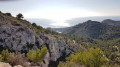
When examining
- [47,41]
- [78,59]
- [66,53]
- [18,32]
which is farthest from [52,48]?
[78,59]

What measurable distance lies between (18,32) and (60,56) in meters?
38.4

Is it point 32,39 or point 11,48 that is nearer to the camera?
point 11,48

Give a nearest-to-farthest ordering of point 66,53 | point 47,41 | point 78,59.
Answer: point 78,59 < point 47,41 < point 66,53

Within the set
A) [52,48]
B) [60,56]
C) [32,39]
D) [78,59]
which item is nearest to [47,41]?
[52,48]

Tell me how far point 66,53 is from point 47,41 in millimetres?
23489

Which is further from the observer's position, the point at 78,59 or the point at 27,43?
the point at 27,43

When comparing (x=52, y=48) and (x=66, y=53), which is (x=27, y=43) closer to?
(x=52, y=48)

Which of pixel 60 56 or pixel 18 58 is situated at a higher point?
pixel 18 58

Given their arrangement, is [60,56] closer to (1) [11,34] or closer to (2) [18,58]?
(1) [11,34]

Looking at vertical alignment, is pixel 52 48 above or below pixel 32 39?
below

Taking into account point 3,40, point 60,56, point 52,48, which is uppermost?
point 3,40

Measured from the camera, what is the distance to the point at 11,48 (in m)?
41.6

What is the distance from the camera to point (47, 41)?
62781 millimetres

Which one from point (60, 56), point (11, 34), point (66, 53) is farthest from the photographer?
point (66, 53)
